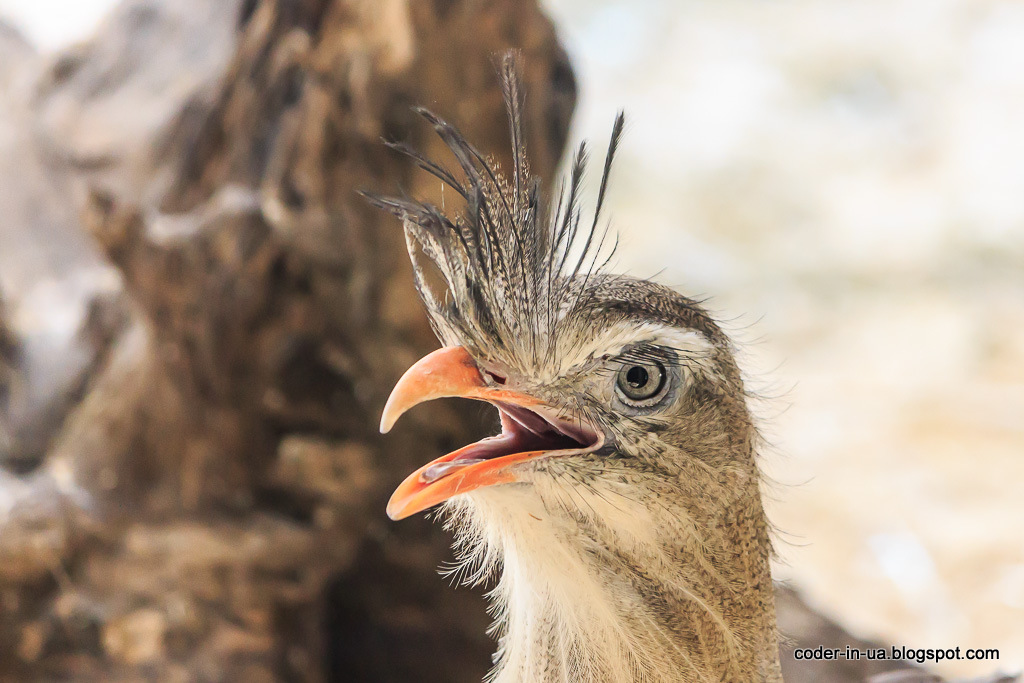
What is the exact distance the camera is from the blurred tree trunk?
2.19m

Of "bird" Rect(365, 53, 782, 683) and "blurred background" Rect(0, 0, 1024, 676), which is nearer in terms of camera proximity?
"bird" Rect(365, 53, 782, 683)

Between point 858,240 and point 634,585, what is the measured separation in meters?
4.47

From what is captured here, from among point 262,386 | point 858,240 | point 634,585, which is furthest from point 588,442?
point 858,240

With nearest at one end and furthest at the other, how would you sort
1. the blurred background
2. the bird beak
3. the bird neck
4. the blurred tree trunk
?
the bird beak, the bird neck, the blurred tree trunk, the blurred background

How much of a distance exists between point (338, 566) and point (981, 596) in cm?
219

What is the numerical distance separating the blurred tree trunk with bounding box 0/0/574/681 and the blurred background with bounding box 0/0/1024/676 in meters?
0.56

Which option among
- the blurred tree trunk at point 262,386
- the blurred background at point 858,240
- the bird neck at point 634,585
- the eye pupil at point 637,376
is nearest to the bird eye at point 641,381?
the eye pupil at point 637,376

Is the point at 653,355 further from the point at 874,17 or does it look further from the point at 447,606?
the point at 874,17

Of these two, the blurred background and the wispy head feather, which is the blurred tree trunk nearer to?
the blurred background

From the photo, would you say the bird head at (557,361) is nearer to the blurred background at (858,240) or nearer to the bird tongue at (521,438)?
the bird tongue at (521,438)

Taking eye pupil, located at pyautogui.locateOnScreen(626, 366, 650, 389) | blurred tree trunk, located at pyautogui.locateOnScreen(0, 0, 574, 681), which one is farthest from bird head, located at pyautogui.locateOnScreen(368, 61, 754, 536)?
blurred tree trunk, located at pyautogui.locateOnScreen(0, 0, 574, 681)

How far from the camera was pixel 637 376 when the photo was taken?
1.20 metres

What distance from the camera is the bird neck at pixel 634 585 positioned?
1205 millimetres

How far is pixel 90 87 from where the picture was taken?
120 inches
